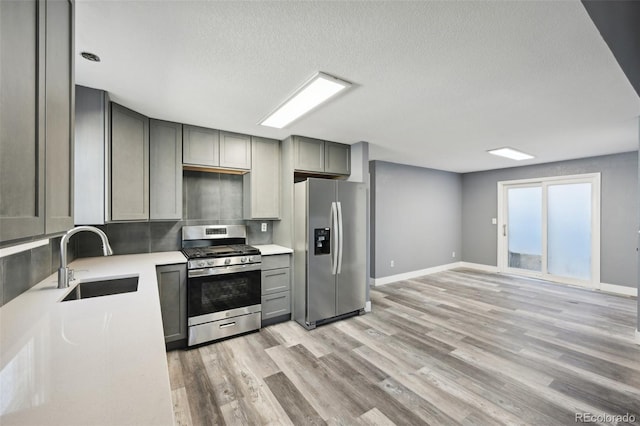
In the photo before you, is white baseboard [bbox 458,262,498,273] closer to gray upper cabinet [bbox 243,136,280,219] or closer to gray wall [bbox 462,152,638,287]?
gray wall [bbox 462,152,638,287]

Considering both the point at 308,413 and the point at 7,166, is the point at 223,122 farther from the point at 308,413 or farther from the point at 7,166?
the point at 308,413

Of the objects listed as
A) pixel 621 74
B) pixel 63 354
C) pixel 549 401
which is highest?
pixel 621 74

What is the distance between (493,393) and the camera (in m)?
2.12

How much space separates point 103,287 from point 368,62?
8.16 feet

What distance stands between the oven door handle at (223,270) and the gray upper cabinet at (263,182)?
0.68 metres

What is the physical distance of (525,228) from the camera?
577 centimetres

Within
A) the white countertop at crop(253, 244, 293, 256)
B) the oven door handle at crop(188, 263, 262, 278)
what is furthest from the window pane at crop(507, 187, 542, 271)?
the oven door handle at crop(188, 263, 262, 278)

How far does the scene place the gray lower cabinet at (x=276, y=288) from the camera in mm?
3285

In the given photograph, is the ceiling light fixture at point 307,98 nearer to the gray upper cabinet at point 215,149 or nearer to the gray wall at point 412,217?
the gray upper cabinet at point 215,149

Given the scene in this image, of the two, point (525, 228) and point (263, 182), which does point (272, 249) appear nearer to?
point (263, 182)

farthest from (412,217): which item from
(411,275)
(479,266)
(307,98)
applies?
(307,98)

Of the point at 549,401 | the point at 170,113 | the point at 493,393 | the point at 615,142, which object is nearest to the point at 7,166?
the point at 170,113

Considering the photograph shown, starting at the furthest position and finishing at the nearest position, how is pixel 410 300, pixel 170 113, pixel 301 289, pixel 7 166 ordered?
pixel 410 300, pixel 301 289, pixel 170 113, pixel 7 166

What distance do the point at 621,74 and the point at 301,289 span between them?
340 centimetres
